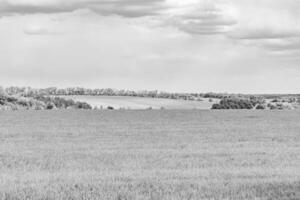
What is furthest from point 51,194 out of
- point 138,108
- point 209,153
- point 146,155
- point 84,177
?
point 138,108

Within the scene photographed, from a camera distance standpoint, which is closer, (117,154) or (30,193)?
(30,193)

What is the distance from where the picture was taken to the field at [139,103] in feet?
262

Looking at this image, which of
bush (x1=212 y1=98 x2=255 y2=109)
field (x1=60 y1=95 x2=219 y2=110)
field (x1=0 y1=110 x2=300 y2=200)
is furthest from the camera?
bush (x1=212 y1=98 x2=255 y2=109)

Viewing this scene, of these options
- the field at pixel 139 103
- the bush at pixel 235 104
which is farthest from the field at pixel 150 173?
the bush at pixel 235 104

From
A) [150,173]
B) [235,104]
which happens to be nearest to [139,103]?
[235,104]

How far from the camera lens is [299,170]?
15148 millimetres

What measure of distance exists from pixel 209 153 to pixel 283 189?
8.65m

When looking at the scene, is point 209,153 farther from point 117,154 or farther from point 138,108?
point 138,108

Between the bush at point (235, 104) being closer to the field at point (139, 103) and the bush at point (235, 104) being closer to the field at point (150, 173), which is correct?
the field at point (139, 103)

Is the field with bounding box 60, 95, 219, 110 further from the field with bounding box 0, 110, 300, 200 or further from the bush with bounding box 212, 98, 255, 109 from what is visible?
the field with bounding box 0, 110, 300, 200

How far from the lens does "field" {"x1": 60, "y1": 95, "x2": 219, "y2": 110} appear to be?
7988cm

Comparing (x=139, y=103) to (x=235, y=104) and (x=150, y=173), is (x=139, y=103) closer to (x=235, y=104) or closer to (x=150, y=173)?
(x=235, y=104)

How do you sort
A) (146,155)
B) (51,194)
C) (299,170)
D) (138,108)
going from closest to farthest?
(51,194), (299,170), (146,155), (138,108)

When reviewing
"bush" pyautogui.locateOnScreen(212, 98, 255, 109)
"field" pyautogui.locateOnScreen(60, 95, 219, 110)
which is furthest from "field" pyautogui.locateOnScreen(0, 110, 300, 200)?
"bush" pyautogui.locateOnScreen(212, 98, 255, 109)
